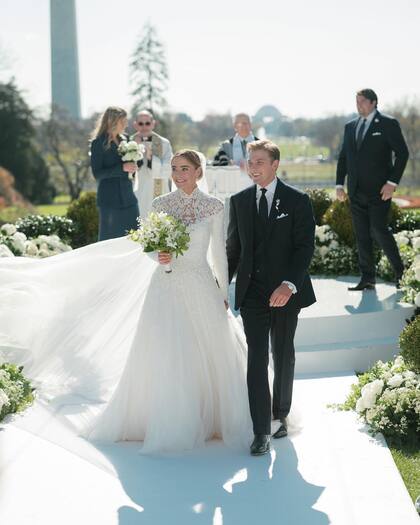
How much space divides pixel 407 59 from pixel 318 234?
28.7 m

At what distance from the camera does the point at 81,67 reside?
50344 mm

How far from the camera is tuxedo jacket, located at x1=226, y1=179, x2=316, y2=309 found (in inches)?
218

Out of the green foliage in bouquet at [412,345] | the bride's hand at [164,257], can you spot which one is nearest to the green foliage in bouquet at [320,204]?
the green foliage in bouquet at [412,345]

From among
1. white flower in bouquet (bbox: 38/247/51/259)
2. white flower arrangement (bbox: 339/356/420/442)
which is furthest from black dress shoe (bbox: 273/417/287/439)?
white flower in bouquet (bbox: 38/247/51/259)

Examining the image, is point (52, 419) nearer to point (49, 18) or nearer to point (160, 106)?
point (160, 106)

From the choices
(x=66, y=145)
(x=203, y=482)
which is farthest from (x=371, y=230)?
(x=66, y=145)

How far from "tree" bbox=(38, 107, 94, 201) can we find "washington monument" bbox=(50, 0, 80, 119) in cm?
205

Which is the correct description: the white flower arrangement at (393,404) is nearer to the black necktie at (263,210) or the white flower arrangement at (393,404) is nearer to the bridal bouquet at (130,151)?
the black necktie at (263,210)

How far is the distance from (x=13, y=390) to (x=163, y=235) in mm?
1857

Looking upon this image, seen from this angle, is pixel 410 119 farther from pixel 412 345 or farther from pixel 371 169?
pixel 412 345

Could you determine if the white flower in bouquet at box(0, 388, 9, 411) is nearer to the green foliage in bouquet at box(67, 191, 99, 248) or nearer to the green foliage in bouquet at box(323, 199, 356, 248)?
the green foliage in bouquet at box(323, 199, 356, 248)

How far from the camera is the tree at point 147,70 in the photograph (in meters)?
46.2

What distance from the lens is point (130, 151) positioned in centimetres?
893

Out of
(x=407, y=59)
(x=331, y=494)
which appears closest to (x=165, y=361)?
(x=331, y=494)
